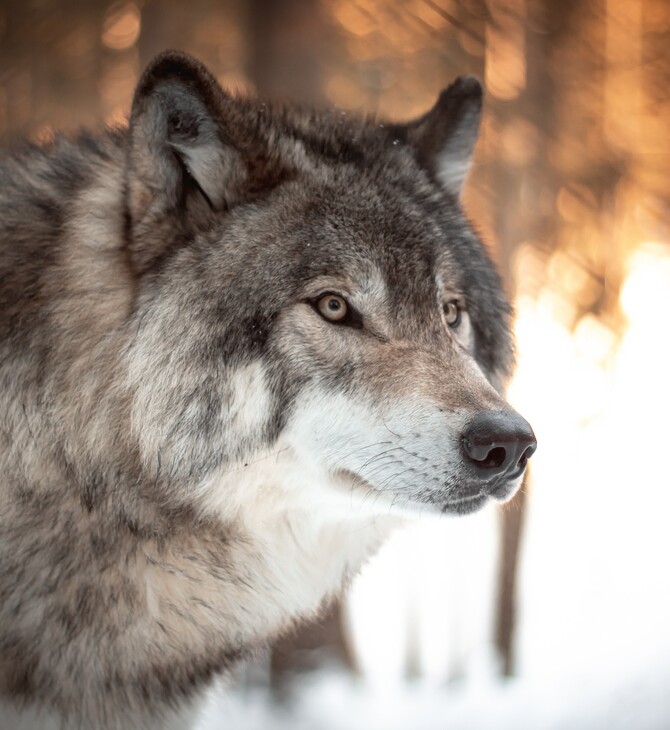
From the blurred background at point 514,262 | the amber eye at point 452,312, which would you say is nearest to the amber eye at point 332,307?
the amber eye at point 452,312

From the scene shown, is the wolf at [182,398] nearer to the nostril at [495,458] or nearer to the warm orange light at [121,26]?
the nostril at [495,458]

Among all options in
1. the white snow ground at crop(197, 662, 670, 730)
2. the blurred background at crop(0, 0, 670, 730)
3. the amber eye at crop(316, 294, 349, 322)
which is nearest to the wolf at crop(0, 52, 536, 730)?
the amber eye at crop(316, 294, 349, 322)

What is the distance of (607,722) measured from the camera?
125 inches

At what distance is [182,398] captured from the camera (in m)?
2.15

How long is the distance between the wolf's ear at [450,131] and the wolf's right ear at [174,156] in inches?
35.4

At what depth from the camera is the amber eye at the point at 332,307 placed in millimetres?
2205

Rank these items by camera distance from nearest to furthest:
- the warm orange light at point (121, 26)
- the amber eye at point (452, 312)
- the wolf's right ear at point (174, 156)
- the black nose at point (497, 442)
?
1. the black nose at point (497, 442)
2. the wolf's right ear at point (174, 156)
3. the amber eye at point (452, 312)
4. the warm orange light at point (121, 26)

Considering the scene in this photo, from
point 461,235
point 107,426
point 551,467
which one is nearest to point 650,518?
point 551,467

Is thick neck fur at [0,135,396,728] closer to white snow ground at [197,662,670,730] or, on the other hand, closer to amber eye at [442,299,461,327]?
amber eye at [442,299,461,327]

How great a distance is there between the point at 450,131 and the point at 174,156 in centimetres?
119

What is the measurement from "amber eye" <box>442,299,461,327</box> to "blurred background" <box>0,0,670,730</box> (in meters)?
1.67

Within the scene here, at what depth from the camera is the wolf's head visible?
2086mm

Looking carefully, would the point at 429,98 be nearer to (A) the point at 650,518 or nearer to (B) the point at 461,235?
(B) the point at 461,235

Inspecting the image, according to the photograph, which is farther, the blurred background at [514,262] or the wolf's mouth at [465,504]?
the blurred background at [514,262]
